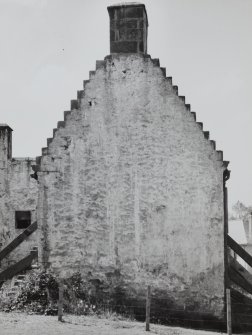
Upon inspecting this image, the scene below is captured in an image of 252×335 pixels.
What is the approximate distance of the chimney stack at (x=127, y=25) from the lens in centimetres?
1769

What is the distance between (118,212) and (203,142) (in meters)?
3.63

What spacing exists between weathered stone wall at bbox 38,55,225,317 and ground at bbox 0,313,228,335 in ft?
7.25

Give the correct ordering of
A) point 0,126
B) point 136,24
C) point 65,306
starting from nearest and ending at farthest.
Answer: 1. point 65,306
2. point 136,24
3. point 0,126

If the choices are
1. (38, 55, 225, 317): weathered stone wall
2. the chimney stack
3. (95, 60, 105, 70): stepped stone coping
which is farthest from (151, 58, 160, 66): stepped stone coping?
(95, 60, 105, 70): stepped stone coping

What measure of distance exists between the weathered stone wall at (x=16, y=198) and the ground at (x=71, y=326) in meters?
11.8

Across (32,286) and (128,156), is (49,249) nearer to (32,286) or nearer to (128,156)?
(32,286)

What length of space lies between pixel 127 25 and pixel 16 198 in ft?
39.8

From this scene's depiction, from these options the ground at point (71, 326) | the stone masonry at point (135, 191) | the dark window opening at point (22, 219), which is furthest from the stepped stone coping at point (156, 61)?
the dark window opening at point (22, 219)

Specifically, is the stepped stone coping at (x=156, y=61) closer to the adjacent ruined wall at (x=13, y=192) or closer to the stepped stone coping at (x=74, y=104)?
the stepped stone coping at (x=74, y=104)

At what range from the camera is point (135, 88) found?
17266 millimetres

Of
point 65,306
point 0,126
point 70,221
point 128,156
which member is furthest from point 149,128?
point 0,126

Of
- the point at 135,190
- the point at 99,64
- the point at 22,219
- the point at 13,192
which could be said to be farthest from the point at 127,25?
the point at 22,219

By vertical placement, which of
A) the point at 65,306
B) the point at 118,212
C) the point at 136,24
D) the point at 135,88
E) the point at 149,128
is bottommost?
the point at 65,306

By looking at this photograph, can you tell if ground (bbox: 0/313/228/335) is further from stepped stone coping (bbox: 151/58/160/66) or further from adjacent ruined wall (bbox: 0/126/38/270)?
adjacent ruined wall (bbox: 0/126/38/270)
